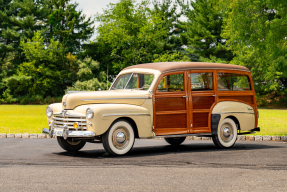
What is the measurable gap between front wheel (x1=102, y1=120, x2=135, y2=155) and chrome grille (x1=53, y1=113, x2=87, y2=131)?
0.58 metres

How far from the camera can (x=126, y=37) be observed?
62062mm

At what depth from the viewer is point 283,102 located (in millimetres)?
49094

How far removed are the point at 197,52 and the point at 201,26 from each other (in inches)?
132

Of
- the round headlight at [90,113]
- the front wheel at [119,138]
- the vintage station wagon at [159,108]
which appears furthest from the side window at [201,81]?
the round headlight at [90,113]

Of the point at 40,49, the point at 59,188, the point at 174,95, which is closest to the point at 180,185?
the point at 59,188

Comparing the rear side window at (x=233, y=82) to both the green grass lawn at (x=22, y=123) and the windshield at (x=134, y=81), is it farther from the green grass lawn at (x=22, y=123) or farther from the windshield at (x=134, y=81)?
the green grass lawn at (x=22, y=123)

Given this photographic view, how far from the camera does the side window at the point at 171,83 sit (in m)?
10.7

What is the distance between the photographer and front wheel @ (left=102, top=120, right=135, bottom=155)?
9641 mm

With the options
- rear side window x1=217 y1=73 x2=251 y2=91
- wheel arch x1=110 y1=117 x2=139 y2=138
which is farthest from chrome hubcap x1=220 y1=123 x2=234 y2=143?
wheel arch x1=110 y1=117 x2=139 y2=138

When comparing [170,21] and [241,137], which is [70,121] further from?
[170,21]

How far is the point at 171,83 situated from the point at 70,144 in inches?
122

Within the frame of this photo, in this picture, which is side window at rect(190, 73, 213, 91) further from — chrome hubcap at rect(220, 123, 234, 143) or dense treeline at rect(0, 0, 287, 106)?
dense treeline at rect(0, 0, 287, 106)

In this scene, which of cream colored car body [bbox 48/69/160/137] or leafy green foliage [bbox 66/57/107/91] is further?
leafy green foliage [bbox 66/57/107/91]

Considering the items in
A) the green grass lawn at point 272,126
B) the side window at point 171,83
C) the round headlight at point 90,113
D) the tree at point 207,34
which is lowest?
the green grass lawn at point 272,126
